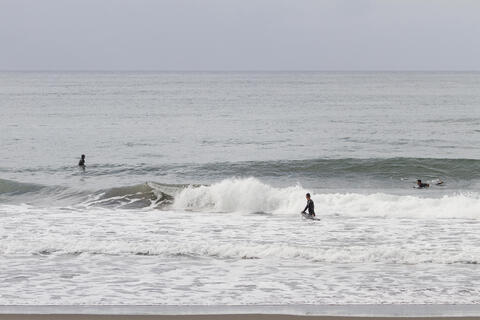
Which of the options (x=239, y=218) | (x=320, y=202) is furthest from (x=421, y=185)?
(x=239, y=218)

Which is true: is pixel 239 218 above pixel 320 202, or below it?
below

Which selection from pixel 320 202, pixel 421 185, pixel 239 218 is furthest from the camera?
pixel 421 185

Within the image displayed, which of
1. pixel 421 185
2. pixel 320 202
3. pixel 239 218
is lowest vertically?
pixel 239 218

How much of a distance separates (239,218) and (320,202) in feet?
12.6

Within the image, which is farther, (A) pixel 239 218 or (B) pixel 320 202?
(B) pixel 320 202

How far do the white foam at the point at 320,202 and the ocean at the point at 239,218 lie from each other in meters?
0.07

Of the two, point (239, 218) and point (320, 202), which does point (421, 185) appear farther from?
point (239, 218)

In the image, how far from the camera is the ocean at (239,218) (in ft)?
45.2

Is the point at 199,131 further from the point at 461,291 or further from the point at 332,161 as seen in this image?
the point at 461,291

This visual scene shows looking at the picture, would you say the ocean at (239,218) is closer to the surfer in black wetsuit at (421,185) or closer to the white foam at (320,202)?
the white foam at (320,202)

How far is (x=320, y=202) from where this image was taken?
80.6 ft

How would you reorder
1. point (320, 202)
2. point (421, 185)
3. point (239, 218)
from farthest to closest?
1. point (421, 185)
2. point (320, 202)
3. point (239, 218)

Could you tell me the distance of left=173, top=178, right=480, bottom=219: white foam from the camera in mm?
22859

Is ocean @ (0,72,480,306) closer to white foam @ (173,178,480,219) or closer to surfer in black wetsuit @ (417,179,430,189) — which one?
white foam @ (173,178,480,219)
